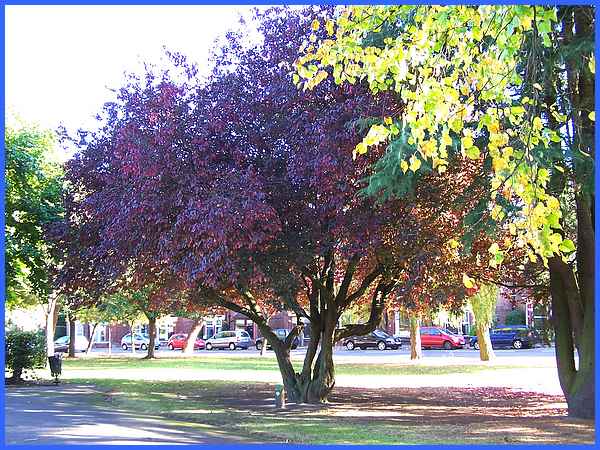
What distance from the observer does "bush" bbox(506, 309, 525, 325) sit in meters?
57.5

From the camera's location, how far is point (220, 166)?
13719 millimetres

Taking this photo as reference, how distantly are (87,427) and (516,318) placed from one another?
166 feet

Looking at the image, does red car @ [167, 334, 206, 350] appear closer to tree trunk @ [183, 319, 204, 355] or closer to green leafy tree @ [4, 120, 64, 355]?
tree trunk @ [183, 319, 204, 355]

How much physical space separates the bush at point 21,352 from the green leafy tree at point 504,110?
14021 millimetres

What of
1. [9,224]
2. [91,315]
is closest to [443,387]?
[9,224]

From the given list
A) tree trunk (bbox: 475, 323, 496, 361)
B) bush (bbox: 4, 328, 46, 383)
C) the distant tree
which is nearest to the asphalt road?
tree trunk (bbox: 475, 323, 496, 361)

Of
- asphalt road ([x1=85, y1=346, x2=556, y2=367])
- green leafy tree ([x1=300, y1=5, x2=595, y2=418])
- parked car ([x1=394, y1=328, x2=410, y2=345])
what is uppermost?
green leafy tree ([x1=300, y1=5, x2=595, y2=418])

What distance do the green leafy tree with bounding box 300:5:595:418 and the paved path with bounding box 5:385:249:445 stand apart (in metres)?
5.16

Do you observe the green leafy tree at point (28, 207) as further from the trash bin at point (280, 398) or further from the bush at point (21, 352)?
the trash bin at point (280, 398)

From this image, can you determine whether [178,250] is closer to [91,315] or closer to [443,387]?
[443,387]

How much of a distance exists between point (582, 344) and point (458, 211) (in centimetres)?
383

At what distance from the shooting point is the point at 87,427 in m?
12.2

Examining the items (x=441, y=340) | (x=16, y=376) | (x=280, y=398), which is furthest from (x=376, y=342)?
(x=280, y=398)

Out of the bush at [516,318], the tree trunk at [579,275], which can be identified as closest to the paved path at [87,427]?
the tree trunk at [579,275]
